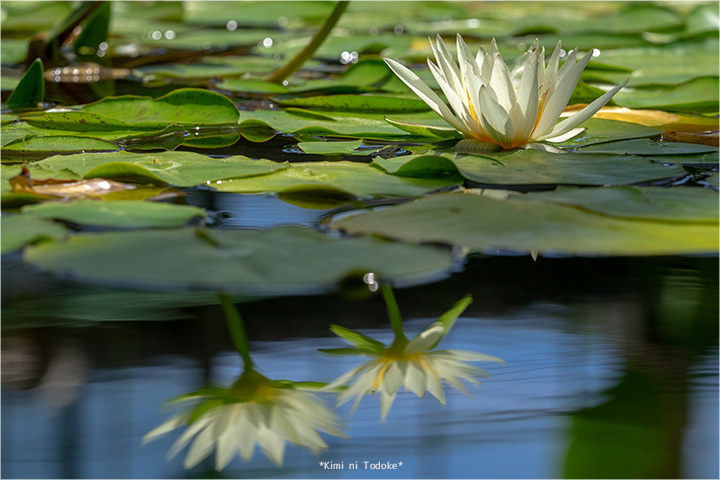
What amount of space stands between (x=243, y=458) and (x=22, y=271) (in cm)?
40

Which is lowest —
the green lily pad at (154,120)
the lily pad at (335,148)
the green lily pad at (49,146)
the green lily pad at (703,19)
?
the lily pad at (335,148)

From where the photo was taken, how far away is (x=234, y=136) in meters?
1.49

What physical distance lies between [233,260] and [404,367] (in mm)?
227

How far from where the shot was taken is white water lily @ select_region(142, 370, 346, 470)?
553 mm

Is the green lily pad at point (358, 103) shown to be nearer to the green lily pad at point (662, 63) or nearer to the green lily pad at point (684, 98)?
the green lily pad at point (684, 98)

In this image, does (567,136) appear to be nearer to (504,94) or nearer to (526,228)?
(504,94)

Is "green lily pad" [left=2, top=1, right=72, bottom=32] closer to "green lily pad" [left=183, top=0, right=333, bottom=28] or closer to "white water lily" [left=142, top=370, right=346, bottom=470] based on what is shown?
"green lily pad" [left=183, top=0, right=333, bottom=28]

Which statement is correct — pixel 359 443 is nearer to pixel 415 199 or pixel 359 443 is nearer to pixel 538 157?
pixel 415 199

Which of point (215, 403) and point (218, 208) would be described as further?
point (218, 208)

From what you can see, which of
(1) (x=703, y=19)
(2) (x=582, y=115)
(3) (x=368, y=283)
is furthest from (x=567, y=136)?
(1) (x=703, y=19)

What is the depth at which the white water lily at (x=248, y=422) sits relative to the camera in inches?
21.8

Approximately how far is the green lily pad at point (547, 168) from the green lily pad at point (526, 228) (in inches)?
5.2

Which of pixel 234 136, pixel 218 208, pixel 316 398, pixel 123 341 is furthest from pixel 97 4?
pixel 316 398

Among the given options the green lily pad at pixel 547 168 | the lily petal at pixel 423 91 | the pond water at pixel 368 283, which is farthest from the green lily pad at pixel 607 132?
the lily petal at pixel 423 91
